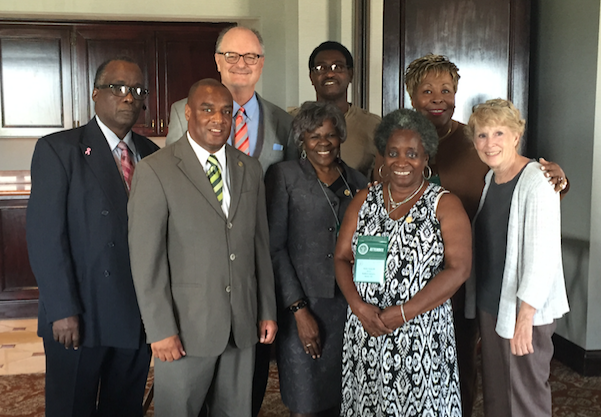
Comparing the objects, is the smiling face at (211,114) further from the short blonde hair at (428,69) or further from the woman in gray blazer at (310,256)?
the short blonde hair at (428,69)

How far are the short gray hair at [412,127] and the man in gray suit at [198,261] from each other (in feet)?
1.71

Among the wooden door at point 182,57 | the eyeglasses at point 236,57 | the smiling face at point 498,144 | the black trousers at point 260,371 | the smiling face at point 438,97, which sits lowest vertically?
the black trousers at point 260,371

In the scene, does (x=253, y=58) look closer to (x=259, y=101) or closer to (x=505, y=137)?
(x=259, y=101)

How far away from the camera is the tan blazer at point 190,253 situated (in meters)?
1.79

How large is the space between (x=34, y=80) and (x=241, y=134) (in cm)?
411

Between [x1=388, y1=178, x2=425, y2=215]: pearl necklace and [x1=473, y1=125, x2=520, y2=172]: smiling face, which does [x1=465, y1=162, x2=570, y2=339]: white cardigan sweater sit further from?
[x1=388, y1=178, x2=425, y2=215]: pearl necklace

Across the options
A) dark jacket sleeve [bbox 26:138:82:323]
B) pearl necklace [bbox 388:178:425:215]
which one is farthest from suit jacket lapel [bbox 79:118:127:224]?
pearl necklace [bbox 388:178:425:215]

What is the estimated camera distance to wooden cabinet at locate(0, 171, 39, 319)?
488 cm

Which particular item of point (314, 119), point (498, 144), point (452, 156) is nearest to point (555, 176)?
A: point (498, 144)

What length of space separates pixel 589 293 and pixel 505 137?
192 cm

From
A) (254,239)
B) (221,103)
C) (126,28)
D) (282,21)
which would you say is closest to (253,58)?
(221,103)

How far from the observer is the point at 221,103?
74.3 inches

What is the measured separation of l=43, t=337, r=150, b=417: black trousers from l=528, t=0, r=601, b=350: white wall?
270 cm

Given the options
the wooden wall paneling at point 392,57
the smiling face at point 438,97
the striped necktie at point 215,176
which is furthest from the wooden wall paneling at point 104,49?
the striped necktie at point 215,176
